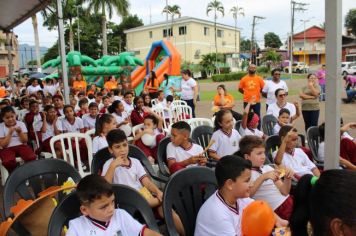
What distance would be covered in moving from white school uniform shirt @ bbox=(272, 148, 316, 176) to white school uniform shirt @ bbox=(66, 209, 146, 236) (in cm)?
208

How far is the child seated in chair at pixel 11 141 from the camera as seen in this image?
4.92 meters

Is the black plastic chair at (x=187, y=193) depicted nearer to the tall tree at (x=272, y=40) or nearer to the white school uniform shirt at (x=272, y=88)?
the white school uniform shirt at (x=272, y=88)

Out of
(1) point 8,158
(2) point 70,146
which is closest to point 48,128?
(1) point 8,158

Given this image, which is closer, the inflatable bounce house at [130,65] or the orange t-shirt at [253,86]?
the orange t-shirt at [253,86]

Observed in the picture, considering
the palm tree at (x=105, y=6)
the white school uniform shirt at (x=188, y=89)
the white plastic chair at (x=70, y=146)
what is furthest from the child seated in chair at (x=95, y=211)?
the palm tree at (x=105, y=6)

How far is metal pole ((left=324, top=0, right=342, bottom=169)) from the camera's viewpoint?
2.19 metres

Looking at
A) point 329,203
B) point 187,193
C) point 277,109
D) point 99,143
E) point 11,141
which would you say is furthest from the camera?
point 277,109

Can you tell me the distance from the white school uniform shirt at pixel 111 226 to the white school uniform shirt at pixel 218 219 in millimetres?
405

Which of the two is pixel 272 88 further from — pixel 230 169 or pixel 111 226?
pixel 111 226

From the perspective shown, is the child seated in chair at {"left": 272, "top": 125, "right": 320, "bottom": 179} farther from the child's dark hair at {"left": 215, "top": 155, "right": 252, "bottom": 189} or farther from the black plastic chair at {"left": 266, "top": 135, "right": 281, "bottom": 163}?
the child's dark hair at {"left": 215, "top": 155, "right": 252, "bottom": 189}

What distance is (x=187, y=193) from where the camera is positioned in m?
2.75

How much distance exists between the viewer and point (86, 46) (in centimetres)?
4591

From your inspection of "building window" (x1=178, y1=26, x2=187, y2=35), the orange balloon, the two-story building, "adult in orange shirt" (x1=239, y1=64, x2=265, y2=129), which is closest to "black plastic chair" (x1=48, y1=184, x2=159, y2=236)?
the orange balloon

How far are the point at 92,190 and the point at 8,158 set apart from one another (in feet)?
11.1
